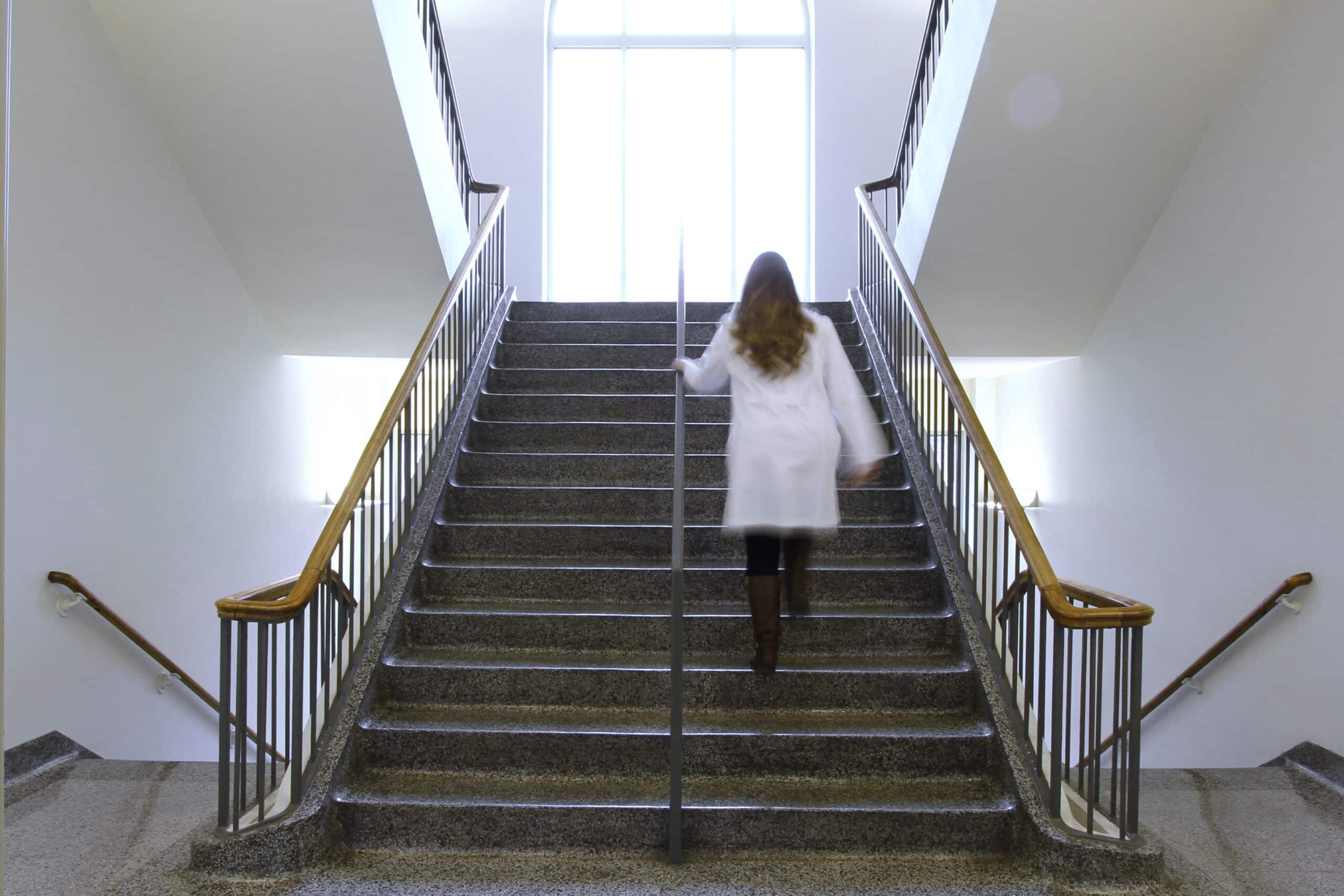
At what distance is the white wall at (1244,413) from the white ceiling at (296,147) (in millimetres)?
4192

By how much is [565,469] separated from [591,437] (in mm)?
293

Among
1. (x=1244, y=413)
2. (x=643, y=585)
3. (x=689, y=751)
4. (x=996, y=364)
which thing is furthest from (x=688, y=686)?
(x=996, y=364)

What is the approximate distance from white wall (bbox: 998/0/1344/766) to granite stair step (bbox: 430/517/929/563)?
1.64 m

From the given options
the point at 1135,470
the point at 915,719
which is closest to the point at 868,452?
the point at 915,719

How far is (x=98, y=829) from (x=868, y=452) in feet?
9.21

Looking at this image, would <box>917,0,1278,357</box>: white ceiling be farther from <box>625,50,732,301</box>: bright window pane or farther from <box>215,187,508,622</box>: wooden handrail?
<box>625,50,732,301</box>: bright window pane

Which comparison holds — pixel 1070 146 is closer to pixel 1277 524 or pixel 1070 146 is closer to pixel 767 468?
pixel 1277 524

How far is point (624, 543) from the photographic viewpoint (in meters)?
4.19

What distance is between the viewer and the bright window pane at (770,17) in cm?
987

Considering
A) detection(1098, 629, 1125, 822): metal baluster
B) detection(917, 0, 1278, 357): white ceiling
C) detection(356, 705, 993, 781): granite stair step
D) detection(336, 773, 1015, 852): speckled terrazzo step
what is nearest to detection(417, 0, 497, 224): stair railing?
detection(917, 0, 1278, 357): white ceiling

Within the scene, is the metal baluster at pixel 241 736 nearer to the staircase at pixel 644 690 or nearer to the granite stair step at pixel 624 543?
the staircase at pixel 644 690

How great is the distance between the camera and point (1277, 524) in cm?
424

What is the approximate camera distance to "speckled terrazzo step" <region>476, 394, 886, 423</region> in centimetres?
508

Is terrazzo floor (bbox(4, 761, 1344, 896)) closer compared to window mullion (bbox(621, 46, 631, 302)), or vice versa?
terrazzo floor (bbox(4, 761, 1344, 896))
